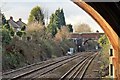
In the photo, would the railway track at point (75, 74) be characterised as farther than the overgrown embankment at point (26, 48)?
No

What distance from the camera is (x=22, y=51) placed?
90.4 ft

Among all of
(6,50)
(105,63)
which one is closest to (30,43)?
(6,50)

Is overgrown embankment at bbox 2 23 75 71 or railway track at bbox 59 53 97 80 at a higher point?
overgrown embankment at bbox 2 23 75 71

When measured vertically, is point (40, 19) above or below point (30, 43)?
above

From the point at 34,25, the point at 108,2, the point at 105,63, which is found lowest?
the point at 105,63

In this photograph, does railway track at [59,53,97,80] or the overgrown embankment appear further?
the overgrown embankment

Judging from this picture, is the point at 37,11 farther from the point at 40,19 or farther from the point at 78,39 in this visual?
the point at 78,39

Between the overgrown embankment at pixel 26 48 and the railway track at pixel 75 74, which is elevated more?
the overgrown embankment at pixel 26 48

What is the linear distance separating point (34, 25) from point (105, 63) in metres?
18.7

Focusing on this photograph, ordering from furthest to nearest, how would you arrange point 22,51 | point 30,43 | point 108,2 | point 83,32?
1. point 83,32
2. point 30,43
3. point 22,51
4. point 108,2

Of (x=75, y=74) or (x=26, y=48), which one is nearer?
(x=75, y=74)

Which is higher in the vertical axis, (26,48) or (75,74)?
(26,48)

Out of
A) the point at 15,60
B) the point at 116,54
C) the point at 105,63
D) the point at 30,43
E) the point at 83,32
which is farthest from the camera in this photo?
the point at 83,32

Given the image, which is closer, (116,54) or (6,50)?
(116,54)
